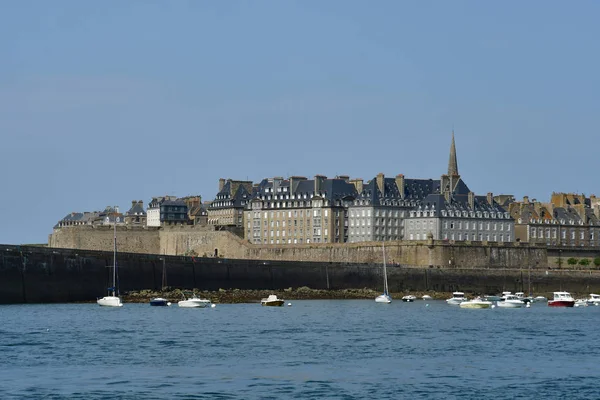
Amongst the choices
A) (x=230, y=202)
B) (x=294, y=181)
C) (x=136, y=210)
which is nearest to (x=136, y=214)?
(x=136, y=210)

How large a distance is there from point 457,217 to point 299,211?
658 inches

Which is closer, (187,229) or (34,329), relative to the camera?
(34,329)

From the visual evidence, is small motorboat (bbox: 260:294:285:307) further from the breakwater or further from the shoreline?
the breakwater

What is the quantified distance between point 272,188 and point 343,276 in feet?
107

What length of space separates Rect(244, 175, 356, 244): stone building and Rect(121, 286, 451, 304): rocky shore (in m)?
24.7

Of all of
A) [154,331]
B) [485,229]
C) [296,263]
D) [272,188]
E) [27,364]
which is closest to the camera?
[27,364]

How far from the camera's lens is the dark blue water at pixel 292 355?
39781 mm

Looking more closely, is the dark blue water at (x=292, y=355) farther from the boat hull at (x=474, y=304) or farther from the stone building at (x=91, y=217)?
the stone building at (x=91, y=217)

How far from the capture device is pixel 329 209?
12744cm

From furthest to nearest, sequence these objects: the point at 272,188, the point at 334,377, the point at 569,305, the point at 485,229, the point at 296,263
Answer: the point at 272,188 → the point at 485,229 → the point at 296,263 → the point at 569,305 → the point at 334,377

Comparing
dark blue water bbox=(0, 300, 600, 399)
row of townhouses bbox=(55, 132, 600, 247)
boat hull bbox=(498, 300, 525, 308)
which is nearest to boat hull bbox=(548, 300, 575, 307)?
boat hull bbox=(498, 300, 525, 308)

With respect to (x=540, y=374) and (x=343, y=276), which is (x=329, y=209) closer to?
(x=343, y=276)

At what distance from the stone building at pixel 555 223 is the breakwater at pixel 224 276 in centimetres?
891

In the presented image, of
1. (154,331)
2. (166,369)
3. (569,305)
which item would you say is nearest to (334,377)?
(166,369)
